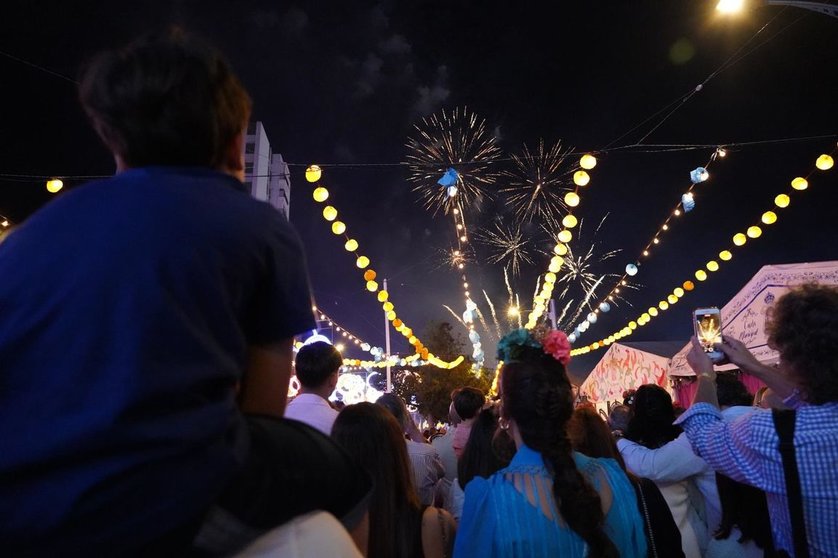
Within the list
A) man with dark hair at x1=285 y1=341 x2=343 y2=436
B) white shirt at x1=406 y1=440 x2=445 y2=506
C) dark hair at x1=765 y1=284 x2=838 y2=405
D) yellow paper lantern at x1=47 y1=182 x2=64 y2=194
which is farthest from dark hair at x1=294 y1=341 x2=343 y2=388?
yellow paper lantern at x1=47 y1=182 x2=64 y2=194

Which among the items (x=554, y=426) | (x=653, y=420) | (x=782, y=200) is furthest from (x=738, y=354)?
(x=782, y=200)

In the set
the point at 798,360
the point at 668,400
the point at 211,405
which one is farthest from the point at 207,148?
the point at 668,400

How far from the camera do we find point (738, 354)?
2.96 metres

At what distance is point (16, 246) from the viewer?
0.91m

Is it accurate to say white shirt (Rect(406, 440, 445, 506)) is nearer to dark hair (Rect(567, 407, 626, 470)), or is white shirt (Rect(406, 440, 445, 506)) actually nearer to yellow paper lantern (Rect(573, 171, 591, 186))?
dark hair (Rect(567, 407, 626, 470))

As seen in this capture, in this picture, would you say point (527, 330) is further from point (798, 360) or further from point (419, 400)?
point (419, 400)

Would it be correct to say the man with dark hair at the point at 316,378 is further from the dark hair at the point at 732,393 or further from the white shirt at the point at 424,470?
the dark hair at the point at 732,393

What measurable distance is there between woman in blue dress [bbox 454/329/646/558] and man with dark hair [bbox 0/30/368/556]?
1587 mm

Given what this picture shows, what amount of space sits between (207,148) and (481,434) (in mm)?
3678

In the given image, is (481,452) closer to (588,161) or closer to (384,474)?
(384,474)

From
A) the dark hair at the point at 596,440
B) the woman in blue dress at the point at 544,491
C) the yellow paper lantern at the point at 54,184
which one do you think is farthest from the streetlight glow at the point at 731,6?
the yellow paper lantern at the point at 54,184

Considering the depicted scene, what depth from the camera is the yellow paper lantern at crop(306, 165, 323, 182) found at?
10195mm

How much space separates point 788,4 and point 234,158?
24.4 ft

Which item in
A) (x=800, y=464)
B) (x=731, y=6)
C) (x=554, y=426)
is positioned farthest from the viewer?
(x=731, y=6)
